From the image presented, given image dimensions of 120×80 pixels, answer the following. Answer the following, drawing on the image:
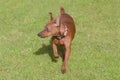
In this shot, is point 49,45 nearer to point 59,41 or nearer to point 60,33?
point 59,41

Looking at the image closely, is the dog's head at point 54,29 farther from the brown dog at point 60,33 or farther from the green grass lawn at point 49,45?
the green grass lawn at point 49,45

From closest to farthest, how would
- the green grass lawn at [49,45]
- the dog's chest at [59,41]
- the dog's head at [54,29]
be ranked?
the dog's head at [54,29]
the dog's chest at [59,41]
the green grass lawn at [49,45]

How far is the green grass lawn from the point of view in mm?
6566

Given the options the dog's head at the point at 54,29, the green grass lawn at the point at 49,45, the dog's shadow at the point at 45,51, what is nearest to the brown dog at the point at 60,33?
the dog's head at the point at 54,29

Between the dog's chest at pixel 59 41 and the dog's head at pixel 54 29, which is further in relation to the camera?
the dog's chest at pixel 59 41

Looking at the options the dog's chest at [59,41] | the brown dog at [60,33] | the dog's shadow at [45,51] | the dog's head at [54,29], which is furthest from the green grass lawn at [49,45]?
the dog's head at [54,29]

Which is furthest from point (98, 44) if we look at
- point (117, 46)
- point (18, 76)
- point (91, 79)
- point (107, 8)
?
point (107, 8)

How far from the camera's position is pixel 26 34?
330 inches

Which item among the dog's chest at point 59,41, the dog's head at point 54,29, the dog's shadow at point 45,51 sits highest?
the dog's head at point 54,29

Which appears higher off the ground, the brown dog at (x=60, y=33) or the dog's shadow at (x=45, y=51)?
the brown dog at (x=60, y=33)

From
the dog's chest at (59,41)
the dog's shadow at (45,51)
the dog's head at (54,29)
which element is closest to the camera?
the dog's head at (54,29)

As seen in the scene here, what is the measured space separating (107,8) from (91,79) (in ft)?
14.7

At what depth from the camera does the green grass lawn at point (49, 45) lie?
6566 millimetres

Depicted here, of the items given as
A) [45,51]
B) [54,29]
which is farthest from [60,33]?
[45,51]
